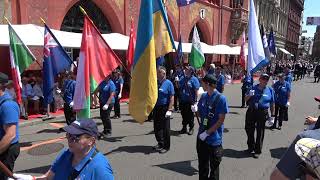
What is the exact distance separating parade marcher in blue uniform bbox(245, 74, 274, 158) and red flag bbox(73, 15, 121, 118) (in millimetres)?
3310

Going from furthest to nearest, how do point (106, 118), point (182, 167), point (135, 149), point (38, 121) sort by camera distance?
point (38, 121) → point (106, 118) → point (135, 149) → point (182, 167)

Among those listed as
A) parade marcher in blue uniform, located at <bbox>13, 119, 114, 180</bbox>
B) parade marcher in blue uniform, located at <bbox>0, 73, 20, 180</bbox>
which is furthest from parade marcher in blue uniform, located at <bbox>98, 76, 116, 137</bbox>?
parade marcher in blue uniform, located at <bbox>13, 119, 114, 180</bbox>

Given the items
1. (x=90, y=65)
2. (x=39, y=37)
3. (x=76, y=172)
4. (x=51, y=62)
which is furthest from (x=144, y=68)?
(x=39, y=37)

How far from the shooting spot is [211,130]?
5.70 m

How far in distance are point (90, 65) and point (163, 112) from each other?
2527 mm

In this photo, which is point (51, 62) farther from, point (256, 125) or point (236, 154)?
point (256, 125)

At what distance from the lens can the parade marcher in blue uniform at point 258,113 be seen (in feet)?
26.7

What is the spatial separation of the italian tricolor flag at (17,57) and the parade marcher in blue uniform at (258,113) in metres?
5.12

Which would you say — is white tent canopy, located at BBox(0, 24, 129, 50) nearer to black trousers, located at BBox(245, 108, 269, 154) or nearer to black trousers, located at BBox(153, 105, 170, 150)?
black trousers, located at BBox(153, 105, 170, 150)

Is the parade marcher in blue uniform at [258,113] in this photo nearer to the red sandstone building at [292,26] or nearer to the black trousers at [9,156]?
the black trousers at [9,156]

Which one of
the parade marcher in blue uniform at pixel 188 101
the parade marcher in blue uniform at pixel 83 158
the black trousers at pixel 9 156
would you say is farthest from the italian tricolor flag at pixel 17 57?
the parade marcher in blue uniform at pixel 83 158

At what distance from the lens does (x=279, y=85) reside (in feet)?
37.3

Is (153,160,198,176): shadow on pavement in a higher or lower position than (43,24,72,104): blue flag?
lower

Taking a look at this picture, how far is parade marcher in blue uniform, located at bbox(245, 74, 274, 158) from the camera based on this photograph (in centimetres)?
813
